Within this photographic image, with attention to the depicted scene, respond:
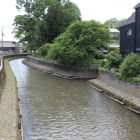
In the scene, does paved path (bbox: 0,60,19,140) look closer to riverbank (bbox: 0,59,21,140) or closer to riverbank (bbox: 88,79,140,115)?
riverbank (bbox: 0,59,21,140)

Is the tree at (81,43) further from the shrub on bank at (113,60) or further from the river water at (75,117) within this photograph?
the river water at (75,117)

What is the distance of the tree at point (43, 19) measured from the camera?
45594mm

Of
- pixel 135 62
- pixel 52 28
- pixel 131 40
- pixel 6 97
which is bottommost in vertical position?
pixel 6 97

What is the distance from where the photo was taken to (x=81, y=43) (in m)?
28.4

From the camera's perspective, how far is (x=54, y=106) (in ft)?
52.1

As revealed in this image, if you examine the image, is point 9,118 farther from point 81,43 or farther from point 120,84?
point 81,43

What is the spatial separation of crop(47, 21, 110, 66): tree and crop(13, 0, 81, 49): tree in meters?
17.1

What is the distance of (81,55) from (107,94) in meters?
9.06

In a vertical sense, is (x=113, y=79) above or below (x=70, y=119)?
above

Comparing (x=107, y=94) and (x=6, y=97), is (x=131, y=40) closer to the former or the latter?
(x=107, y=94)

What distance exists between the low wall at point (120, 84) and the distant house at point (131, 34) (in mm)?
3819

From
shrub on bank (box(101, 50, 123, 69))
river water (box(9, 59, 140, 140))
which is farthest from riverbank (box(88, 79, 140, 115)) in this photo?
shrub on bank (box(101, 50, 123, 69))

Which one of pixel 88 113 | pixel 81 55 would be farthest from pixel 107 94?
pixel 81 55

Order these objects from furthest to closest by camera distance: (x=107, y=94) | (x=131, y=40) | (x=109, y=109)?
(x=131, y=40)
(x=107, y=94)
(x=109, y=109)
